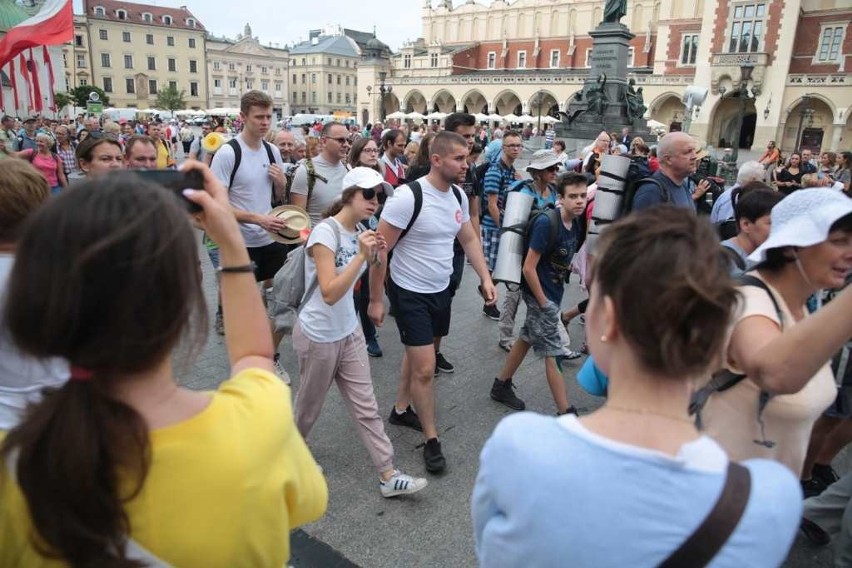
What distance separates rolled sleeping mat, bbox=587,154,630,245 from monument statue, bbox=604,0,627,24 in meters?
20.4

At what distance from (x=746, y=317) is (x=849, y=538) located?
4.74ft

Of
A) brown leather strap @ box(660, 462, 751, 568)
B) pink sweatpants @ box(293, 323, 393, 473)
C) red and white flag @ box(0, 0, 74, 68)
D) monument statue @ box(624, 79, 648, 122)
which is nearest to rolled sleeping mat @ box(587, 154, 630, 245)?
pink sweatpants @ box(293, 323, 393, 473)

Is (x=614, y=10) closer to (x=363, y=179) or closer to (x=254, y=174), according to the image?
(x=254, y=174)

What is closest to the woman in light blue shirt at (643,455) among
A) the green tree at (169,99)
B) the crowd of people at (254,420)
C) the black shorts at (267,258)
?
the crowd of people at (254,420)

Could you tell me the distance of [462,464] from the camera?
362 centimetres

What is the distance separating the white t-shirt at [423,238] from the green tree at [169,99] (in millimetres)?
82987

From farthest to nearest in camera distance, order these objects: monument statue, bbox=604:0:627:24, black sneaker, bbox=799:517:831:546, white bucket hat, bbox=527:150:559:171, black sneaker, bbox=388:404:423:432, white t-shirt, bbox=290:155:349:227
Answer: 1. monument statue, bbox=604:0:627:24
2. white t-shirt, bbox=290:155:349:227
3. white bucket hat, bbox=527:150:559:171
4. black sneaker, bbox=388:404:423:432
5. black sneaker, bbox=799:517:831:546

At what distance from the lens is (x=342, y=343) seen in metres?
3.17

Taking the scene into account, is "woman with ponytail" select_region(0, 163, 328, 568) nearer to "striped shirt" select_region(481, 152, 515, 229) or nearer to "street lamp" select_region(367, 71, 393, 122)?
"striped shirt" select_region(481, 152, 515, 229)

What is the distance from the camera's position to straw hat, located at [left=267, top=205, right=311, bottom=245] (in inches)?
177

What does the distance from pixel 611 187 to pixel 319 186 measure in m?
2.64

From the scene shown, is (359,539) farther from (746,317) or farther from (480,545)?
(746,317)

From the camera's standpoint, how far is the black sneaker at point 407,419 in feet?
13.3

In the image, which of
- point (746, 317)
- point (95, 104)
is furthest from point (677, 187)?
point (95, 104)
